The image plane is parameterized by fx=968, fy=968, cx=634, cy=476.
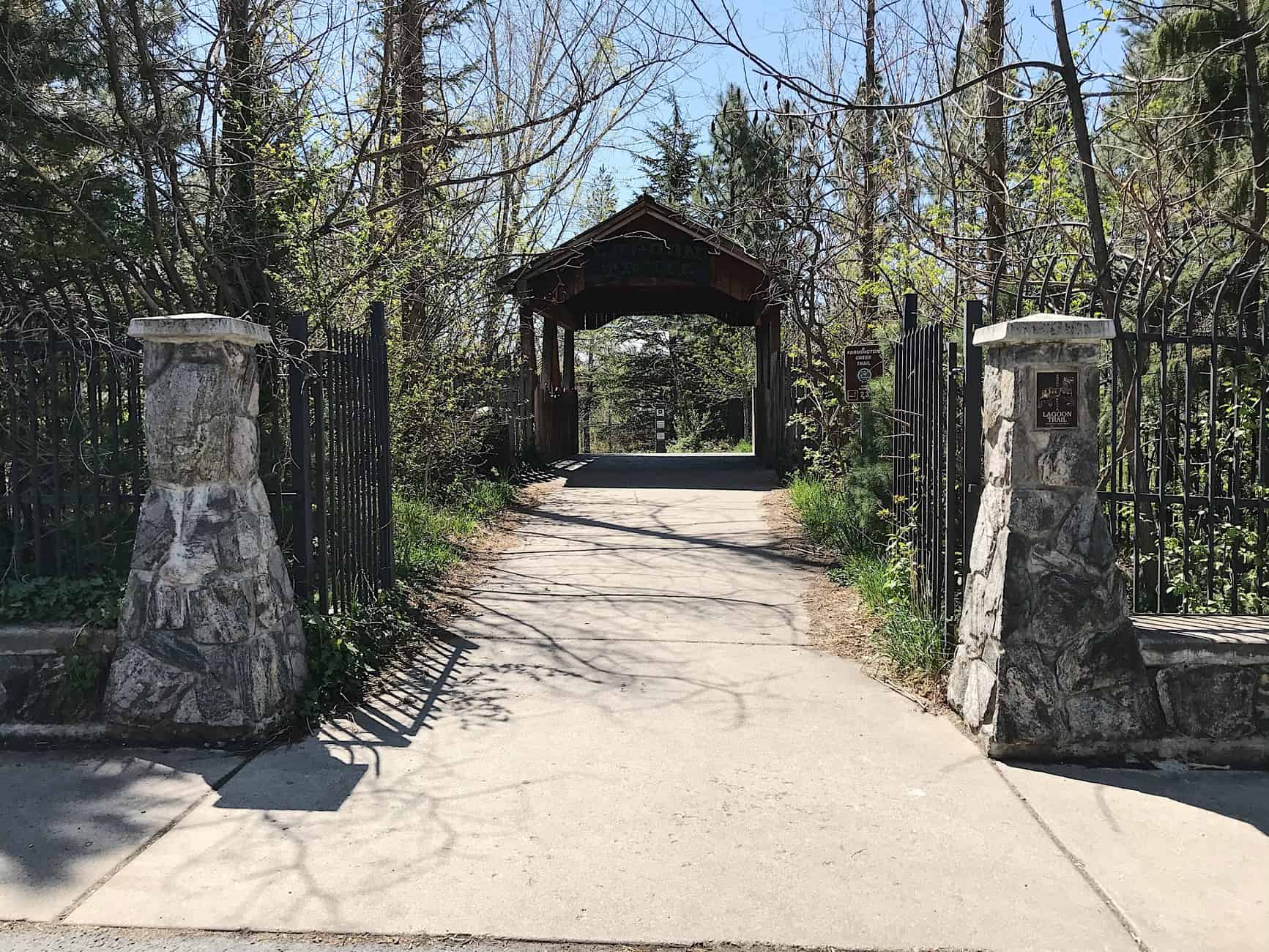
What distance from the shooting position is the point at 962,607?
5.01 meters

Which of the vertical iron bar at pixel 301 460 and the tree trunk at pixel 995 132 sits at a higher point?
the tree trunk at pixel 995 132

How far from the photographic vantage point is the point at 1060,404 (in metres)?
4.32

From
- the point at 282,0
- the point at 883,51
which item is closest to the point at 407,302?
the point at 282,0

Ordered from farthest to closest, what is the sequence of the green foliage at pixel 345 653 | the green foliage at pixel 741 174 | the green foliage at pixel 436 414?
1. the green foliage at pixel 741 174
2. the green foliage at pixel 436 414
3. the green foliage at pixel 345 653

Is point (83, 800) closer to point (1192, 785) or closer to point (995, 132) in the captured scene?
point (1192, 785)

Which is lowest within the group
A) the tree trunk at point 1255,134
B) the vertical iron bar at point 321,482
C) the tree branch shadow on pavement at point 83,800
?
the tree branch shadow on pavement at point 83,800

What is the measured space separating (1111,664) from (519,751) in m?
2.64

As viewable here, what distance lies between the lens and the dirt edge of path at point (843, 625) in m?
5.18

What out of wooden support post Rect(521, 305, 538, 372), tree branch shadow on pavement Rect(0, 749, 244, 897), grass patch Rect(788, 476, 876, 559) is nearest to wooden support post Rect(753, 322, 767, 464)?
wooden support post Rect(521, 305, 538, 372)

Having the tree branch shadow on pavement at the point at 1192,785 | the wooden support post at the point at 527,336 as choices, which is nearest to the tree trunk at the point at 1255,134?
the tree branch shadow on pavement at the point at 1192,785

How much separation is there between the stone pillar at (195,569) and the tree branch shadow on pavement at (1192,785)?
3460 mm

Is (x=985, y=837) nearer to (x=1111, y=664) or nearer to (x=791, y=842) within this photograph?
(x=791, y=842)

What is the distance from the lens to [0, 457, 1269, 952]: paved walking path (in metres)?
2.98

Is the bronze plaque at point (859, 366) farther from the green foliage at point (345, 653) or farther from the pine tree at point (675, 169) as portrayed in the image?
the pine tree at point (675, 169)
